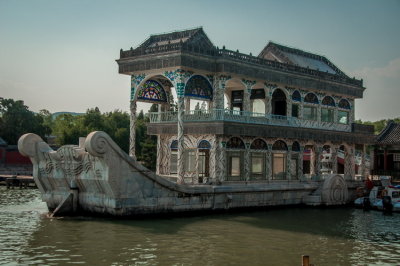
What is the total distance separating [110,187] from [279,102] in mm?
13730

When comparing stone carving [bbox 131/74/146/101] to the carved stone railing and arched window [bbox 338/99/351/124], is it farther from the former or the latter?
arched window [bbox 338/99/351/124]

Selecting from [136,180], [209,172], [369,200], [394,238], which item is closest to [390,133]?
[369,200]

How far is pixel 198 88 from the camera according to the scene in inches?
995

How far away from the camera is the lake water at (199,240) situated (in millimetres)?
14664

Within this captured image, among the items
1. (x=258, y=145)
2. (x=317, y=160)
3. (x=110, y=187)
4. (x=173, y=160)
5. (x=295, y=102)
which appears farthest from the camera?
(x=317, y=160)

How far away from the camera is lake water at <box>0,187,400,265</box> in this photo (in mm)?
14664

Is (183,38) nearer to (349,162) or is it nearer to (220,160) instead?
(220,160)

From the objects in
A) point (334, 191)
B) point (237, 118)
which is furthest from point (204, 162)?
point (334, 191)

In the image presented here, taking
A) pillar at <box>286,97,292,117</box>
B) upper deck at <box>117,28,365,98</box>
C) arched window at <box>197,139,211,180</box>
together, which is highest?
upper deck at <box>117,28,365,98</box>

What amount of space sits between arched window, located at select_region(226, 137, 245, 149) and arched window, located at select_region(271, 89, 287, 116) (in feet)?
16.3

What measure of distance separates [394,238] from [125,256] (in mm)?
10059

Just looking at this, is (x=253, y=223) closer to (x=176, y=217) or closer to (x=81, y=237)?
(x=176, y=217)

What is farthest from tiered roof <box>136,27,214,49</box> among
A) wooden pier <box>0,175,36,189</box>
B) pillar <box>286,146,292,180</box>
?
wooden pier <box>0,175,36,189</box>

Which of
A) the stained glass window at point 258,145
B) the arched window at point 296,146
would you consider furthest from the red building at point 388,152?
the stained glass window at point 258,145
